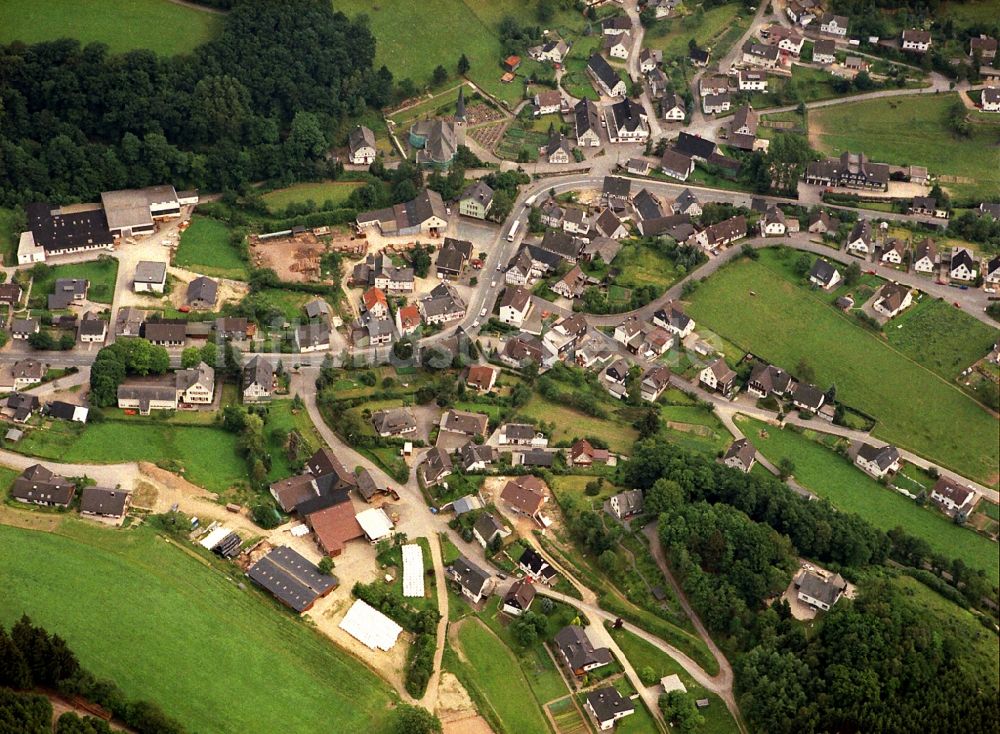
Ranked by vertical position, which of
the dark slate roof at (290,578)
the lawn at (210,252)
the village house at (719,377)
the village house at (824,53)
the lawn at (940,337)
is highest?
the village house at (824,53)

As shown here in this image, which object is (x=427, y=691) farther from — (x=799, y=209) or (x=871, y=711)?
(x=799, y=209)

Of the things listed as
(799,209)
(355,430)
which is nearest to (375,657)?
(355,430)

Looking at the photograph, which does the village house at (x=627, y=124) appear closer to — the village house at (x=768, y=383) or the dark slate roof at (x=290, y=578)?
the village house at (x=768, y=383)

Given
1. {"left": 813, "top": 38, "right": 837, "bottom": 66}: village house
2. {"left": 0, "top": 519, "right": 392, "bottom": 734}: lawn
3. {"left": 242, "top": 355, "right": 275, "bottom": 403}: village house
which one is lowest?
{"left": 0, "top": 519, "right": 392, "bottom": 734}: lawn

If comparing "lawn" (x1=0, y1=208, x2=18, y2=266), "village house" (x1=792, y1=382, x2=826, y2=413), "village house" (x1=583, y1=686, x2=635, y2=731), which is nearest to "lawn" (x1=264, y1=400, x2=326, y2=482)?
"village house" (x1=583, y1=686, x2=635, y2=731)

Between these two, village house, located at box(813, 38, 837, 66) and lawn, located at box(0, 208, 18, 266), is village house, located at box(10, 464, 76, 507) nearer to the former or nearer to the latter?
lawn, located at box(0, 208, 18, 266)

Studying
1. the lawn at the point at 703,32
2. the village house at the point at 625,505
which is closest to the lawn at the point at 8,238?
the village house at the point at 625,505
